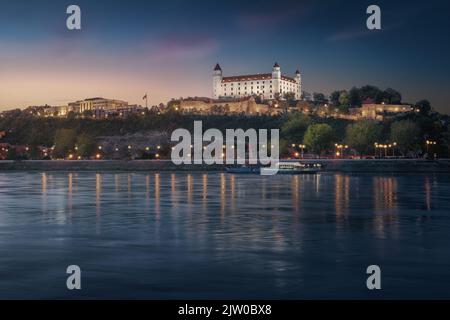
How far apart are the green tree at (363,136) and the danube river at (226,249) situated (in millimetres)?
90020

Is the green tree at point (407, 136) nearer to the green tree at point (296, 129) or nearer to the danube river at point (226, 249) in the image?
the green tree at point (296, 129)

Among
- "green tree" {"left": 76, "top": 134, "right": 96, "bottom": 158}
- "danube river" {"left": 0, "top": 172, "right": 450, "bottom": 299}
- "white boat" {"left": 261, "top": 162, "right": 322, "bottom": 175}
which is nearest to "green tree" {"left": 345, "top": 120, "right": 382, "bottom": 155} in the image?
"white boat" {"left": 261, "top": 162, "right": 322, "bottom": 175}

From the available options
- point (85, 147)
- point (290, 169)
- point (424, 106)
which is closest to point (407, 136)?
point (290, 169)

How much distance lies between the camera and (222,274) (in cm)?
1717

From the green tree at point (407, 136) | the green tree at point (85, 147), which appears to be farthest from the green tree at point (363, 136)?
the green tree at point (85, 147)

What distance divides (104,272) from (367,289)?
7532 mm

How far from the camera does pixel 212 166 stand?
4380 inches

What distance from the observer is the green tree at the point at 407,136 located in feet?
411

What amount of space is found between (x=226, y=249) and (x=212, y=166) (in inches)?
3528

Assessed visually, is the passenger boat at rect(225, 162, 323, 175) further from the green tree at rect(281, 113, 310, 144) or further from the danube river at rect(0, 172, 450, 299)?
the danube river at rect(0, 172, 450, 299)

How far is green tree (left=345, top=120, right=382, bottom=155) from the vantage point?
130000 millimetres
